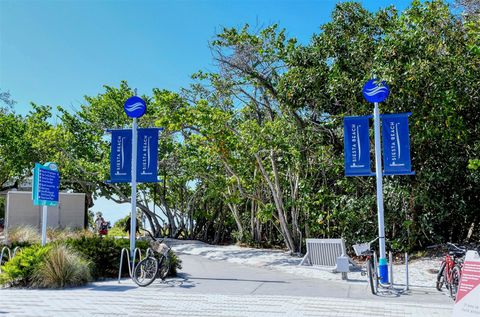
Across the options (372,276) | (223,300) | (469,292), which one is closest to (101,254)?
(223,300)

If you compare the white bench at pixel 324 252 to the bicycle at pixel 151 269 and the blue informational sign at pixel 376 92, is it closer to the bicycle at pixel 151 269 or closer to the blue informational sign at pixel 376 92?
the blue informational sign at pixel 376 92

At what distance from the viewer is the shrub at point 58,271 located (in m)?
10.4

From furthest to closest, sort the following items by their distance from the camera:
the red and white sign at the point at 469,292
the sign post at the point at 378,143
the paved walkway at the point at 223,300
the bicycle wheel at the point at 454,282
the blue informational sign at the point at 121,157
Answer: the blue informational sign at the point at 121,157 < the sign post at the point at 378,143 < the bicycle wheel at the point at 454,282 < the paved walkway at the point at 223,300 < the red and white sign at the point at 469,292

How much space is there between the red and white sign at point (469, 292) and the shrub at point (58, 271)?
7.94m

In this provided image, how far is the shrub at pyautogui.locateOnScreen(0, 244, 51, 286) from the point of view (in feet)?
34.8

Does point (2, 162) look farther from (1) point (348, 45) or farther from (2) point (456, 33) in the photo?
(2) point (456, 33)

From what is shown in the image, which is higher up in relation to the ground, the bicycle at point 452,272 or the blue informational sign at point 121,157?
the blue informational sign at point 121,157

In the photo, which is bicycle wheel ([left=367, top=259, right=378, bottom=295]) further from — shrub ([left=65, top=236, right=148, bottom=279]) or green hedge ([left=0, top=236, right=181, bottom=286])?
shrub ([left=65, top=236, right=148, bottom=279])

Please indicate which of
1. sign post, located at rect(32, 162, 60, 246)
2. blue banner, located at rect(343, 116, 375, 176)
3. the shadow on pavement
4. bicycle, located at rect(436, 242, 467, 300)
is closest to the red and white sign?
bicycle, located at rect(436, 242, 467, 300)

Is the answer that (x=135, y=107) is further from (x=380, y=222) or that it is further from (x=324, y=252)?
(x=380, y=222)

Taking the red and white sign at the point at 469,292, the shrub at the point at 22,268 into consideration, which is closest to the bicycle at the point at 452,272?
the red and white sign at the point at 469,292

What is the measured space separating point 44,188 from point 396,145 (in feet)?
30.5

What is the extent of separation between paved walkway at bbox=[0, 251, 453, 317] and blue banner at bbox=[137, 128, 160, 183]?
2996mm

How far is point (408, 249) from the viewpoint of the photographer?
1538cm
